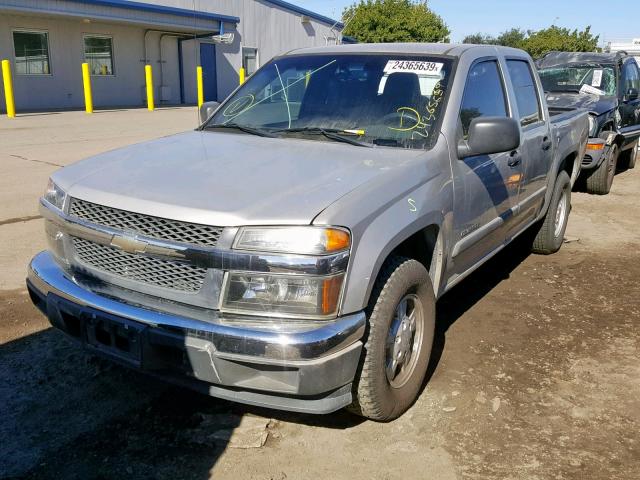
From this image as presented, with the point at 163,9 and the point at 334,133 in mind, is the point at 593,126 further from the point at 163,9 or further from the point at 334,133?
the point at 163,9

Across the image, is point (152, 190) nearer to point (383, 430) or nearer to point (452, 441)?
point (383, 430)

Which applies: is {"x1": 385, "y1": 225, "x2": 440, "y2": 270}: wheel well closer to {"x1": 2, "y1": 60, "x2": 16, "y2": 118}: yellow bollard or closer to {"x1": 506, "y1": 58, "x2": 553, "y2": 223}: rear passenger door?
{"x1": 506, "y1": 58, "x2": 553, "y2": 223}: rear passenger door

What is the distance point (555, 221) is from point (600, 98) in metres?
4.41

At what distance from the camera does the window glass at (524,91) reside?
4.72m

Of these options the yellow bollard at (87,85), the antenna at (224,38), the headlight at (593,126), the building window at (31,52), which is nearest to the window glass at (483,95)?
the headlight at (593,126)

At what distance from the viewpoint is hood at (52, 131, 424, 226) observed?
2561mm

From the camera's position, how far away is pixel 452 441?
117 inches

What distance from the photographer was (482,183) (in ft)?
12.5

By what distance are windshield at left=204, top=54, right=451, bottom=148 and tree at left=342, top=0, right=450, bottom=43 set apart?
37602 millimetres

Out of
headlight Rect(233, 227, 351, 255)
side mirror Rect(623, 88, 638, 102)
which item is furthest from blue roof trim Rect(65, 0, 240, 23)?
headlight Rect(233, 227, 351, 255)

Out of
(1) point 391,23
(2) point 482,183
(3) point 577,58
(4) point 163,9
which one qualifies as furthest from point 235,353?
(1) point 391,23

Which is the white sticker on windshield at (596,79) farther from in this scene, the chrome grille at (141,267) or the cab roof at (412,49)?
the chrome grille at (141,267)

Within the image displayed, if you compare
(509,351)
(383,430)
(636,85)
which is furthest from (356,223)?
(636,85)

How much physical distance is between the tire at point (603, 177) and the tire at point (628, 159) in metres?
2.58
